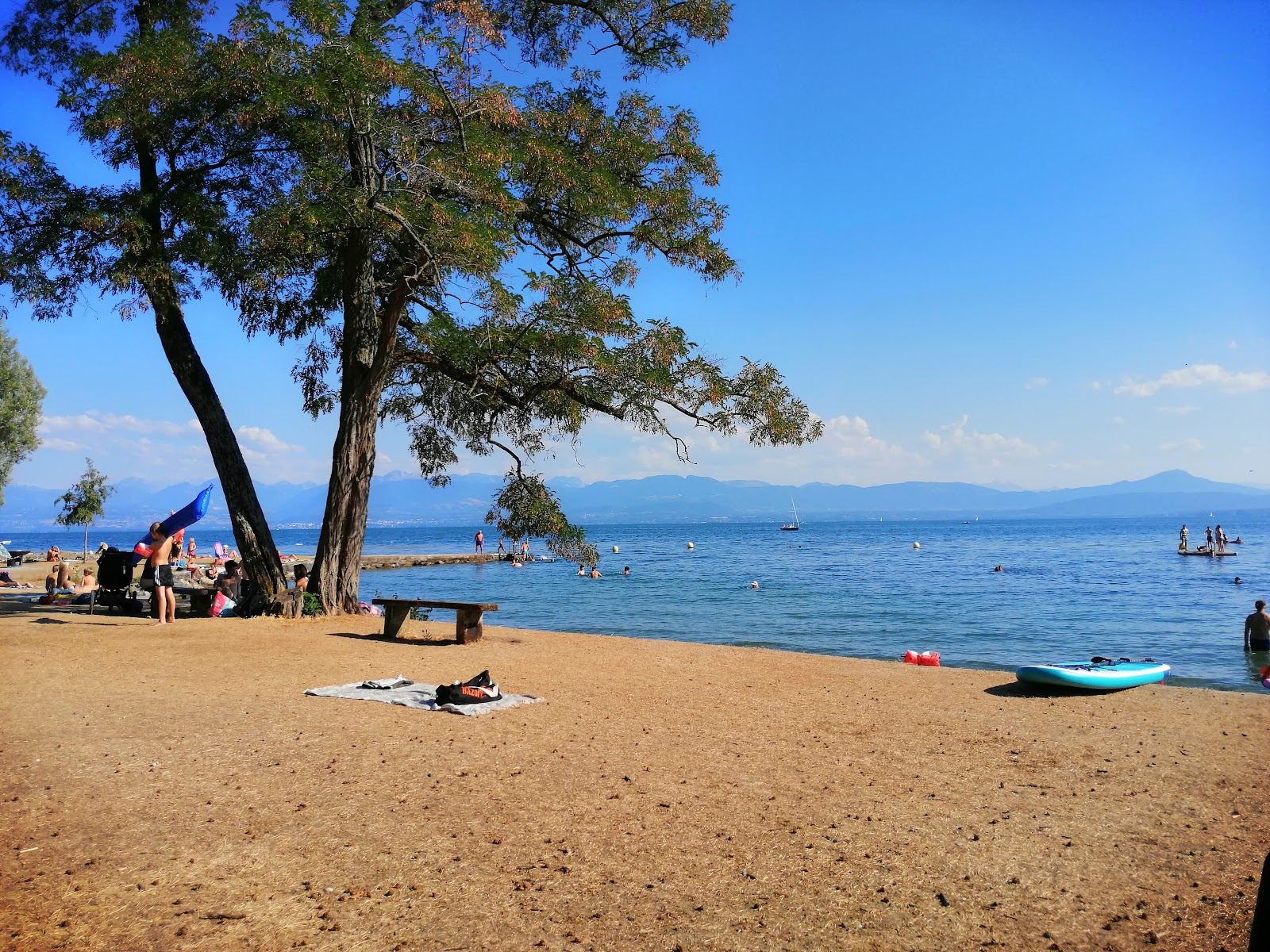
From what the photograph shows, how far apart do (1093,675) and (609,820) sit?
28.7 feet

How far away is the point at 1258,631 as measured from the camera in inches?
701

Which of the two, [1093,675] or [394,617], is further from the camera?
[394,617]

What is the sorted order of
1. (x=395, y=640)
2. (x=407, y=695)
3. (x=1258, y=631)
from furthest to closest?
(x=1258, y=631) → (x=395, y=640) → (x=407, y=695)

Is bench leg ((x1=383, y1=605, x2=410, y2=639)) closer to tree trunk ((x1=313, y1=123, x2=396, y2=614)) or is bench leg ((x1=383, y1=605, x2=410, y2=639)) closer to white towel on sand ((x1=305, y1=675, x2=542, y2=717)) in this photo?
tree trunk ((x1=313, y1=123, x2=396, y2=614))

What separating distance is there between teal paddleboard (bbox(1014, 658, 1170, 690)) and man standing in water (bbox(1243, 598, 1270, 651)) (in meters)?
7.63

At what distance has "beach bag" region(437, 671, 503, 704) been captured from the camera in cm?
833

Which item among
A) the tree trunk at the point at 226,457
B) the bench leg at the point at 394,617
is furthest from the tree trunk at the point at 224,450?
the bench leg at the point at 394,617

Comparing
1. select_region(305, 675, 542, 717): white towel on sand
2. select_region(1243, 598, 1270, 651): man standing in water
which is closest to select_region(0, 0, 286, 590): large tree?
select_region(305, 675, 542, 717): white towel on sand

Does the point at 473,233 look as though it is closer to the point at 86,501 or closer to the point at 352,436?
the point at 352,436

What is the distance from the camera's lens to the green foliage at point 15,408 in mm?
33062

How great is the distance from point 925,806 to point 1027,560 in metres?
56.3

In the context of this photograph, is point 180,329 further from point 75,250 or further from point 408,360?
point 408,360

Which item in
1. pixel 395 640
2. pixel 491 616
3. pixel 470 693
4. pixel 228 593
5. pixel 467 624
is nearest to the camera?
pixel 470 693

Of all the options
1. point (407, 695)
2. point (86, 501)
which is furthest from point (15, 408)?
point (407, 695)
